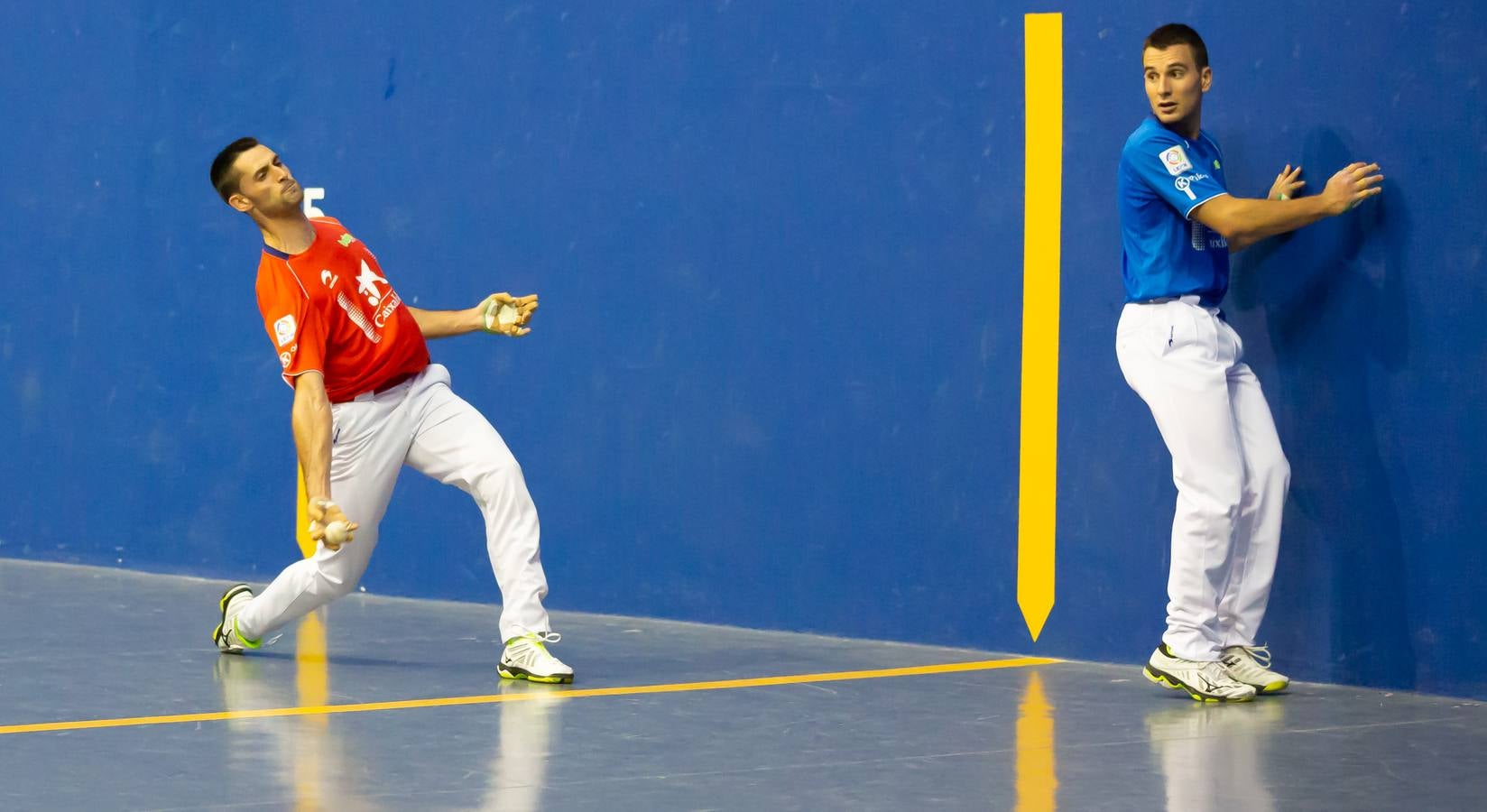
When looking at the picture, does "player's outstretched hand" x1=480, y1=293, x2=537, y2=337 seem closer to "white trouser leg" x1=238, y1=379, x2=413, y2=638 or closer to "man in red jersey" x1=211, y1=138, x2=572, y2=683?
"man in red jersey" x1=211, y1=138, x2=572, y2=683

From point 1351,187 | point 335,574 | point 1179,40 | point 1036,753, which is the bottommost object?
point 1036,753

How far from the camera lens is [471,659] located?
7.06 m

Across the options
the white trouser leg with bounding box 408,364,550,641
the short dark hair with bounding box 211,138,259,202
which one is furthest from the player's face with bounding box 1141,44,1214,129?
the short dark hair with bounding box 211,138,259,202

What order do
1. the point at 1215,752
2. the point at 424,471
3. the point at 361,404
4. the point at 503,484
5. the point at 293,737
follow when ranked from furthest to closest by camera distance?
the point at 424,471, the point at 361,404, the point at 503,484, the point at 293,737, the point at 1215,752

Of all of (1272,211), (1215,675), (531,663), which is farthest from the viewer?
(531,663)

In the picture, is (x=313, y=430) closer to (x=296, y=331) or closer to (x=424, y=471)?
(x=296, y=331)

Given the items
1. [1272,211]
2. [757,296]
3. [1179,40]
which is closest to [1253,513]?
[1272,211]

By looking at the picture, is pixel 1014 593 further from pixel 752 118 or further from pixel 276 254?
pixel 276 254

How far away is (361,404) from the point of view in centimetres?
680

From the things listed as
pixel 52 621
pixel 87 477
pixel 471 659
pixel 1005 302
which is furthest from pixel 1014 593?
pixel 87 477

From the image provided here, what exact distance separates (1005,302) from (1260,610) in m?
1.40

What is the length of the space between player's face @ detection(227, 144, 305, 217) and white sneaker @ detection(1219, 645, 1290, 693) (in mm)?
3261

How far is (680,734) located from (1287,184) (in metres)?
2.50

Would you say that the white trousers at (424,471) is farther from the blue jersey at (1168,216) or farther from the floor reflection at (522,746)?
the blue jersey at (1168,216)
